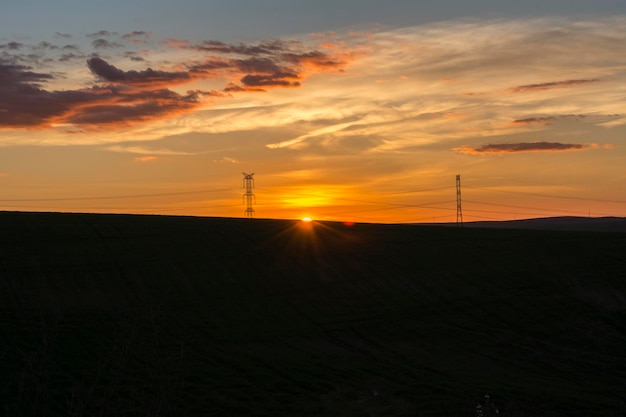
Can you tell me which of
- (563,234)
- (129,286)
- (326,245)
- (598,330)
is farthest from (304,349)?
(563,234)

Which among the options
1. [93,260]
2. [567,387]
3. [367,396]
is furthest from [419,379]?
[93,260]

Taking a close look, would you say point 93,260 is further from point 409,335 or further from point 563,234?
point 563,234

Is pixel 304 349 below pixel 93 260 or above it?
below

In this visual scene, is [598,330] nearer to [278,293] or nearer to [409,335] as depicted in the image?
[409,335]

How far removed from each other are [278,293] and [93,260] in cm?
1415

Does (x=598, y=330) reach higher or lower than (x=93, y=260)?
lower

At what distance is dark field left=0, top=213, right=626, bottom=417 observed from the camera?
2756cm

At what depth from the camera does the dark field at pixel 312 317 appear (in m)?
27.6

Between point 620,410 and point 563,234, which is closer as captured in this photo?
point 620,410

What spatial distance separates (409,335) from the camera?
39.4 metres

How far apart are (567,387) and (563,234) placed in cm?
5062

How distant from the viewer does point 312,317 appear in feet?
138

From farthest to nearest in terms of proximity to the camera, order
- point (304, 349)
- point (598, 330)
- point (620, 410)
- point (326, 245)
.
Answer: point (326, 245) < point (598, 330) < point (304, 349) < point (620, 410)

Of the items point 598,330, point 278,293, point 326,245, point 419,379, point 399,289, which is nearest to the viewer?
point 419,379
